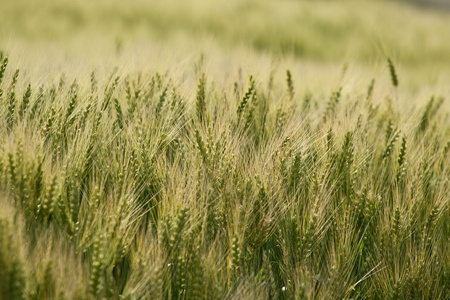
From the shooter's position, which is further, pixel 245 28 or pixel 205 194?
pixel 245 28

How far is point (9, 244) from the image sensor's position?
77cm

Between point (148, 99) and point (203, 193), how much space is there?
525mm

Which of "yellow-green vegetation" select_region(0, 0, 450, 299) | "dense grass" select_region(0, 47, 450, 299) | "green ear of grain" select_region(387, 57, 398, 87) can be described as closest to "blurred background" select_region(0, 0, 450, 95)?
"green ear of grain" select_region(387, 57, 398, 87)

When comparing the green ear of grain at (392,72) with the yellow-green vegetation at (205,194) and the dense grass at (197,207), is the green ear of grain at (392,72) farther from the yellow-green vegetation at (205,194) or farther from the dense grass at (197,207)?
the dense grass at (197,207)

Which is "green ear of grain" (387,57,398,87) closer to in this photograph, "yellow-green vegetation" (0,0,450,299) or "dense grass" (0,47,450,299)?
"yellow-green vegetation" (0,0,450,299)

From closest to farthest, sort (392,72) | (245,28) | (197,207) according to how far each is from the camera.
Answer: (197,207) < (392,72) < (245,28)

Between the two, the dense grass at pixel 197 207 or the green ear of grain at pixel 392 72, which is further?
the green ear of grain at pixel 392 72

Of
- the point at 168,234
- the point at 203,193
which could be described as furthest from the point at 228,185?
the point at 168,234

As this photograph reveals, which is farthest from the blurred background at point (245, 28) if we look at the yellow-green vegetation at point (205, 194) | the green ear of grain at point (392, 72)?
the yellow-green vegetation at point (205, 194)

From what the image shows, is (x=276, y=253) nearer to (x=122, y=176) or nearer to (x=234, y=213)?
(x=234, y=213)

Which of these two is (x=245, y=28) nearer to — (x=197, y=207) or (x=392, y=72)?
(x=392, y=72)

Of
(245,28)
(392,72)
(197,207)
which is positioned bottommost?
(197,207)

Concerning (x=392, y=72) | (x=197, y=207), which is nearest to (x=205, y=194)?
(x=197, y=207)

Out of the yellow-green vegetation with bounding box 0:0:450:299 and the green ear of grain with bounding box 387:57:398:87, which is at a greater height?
the green ear of grain with bounding box 387:57:398:87
